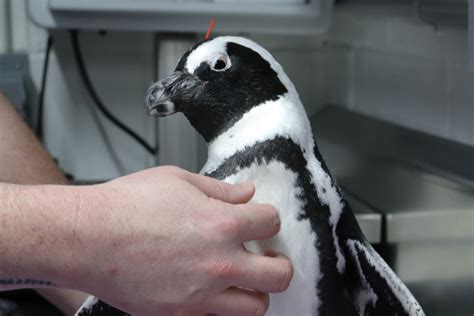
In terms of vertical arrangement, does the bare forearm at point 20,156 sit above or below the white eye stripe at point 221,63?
below

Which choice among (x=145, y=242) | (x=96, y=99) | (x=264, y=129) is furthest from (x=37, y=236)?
(x=96, y=99)

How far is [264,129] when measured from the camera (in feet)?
1.44

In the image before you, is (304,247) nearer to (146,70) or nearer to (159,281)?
(159,281)

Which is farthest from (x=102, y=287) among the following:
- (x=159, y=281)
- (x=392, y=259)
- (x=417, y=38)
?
(x=417, y=38)

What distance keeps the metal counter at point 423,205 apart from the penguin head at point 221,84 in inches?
13.8

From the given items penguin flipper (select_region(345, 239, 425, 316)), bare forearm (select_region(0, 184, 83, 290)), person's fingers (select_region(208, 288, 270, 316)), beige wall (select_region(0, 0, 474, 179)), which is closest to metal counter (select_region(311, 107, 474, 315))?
beige wall (select_region(0, 0, 474, 179))

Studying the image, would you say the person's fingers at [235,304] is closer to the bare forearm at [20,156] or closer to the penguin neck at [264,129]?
the penguin neck at [264,129]

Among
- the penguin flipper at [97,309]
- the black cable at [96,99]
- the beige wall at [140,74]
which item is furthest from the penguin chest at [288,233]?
the black cable at [96,99]

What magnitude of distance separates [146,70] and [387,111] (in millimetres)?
435

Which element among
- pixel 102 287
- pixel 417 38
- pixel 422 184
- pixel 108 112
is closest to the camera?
pixel 102 287

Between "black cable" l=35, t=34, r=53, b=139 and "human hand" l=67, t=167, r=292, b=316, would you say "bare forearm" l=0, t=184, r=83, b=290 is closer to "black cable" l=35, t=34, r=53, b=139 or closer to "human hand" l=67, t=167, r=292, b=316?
"human hand" l=67, t=167, r=292, b=316

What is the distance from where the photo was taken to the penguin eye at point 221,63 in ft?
1.46

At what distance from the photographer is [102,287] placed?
0.39 m

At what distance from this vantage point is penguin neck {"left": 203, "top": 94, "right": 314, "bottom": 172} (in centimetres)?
44
